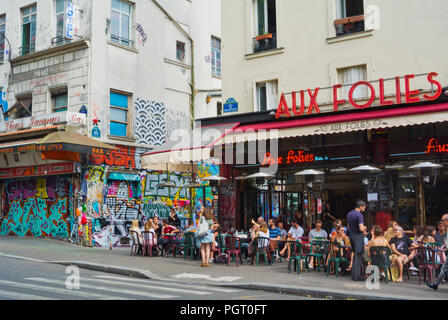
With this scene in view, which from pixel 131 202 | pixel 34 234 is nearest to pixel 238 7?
pixel 131 202

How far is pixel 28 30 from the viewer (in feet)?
75.3

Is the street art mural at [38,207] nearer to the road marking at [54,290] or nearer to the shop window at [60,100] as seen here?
the shop window at [60,100]

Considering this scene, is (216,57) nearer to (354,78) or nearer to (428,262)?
(354,78)

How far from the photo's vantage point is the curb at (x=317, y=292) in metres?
9.11

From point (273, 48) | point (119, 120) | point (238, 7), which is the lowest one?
point (119, 120)

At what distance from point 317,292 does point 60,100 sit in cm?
1559

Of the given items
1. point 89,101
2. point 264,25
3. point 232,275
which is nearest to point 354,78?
point 264,25

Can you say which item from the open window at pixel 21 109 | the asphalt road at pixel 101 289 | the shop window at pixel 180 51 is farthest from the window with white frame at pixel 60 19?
the asphalt road at pixel 101 289

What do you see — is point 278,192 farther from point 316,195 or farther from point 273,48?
point 273,48

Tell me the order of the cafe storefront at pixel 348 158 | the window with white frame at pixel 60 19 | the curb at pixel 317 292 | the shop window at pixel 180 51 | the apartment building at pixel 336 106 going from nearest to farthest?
the curb at pixel 317 292
the cafe storefront at pixel 348 158
the apartment building at pixel 336 106
the window with white frame at pixel 60 19
the shop window at pixel 180 51

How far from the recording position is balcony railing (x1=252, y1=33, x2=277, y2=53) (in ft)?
60.1
